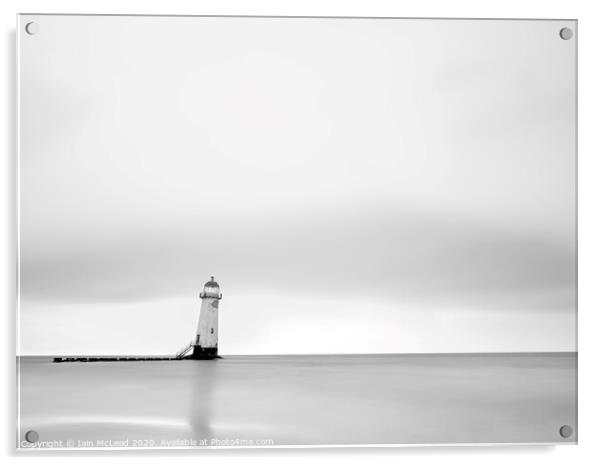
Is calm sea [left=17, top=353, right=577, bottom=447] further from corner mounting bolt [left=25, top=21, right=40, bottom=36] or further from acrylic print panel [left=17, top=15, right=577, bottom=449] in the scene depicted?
corner mounting bolt [left=25, top=21, right=40, bottom=36]

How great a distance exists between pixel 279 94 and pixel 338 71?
24cm

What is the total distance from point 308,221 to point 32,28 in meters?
1.22

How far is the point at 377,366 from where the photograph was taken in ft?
9.73

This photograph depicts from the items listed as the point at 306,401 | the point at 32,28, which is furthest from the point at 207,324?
the point at 32,28

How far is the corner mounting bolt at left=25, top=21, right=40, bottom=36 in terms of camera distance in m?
2.89

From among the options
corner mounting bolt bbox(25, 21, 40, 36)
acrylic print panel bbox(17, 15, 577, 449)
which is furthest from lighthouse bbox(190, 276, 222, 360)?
corner mounting bolt bbox(25, 21, 40, 36)

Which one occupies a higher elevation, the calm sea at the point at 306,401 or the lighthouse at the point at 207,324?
the lighthouse at the point at 207,324

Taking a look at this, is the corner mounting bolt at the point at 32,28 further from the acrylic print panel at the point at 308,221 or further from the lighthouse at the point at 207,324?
the lighthouse at the point at 207,324

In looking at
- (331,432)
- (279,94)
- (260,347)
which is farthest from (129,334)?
(279,94)

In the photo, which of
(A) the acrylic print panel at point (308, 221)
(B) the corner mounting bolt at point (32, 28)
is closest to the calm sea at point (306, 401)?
(A) the acrylic print panel at point (308, 221)

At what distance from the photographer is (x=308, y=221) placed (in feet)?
9.83

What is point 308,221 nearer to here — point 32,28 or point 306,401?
point 306,401

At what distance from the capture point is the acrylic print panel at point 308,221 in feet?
9.52

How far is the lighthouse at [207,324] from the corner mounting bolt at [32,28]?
43.1 inches
